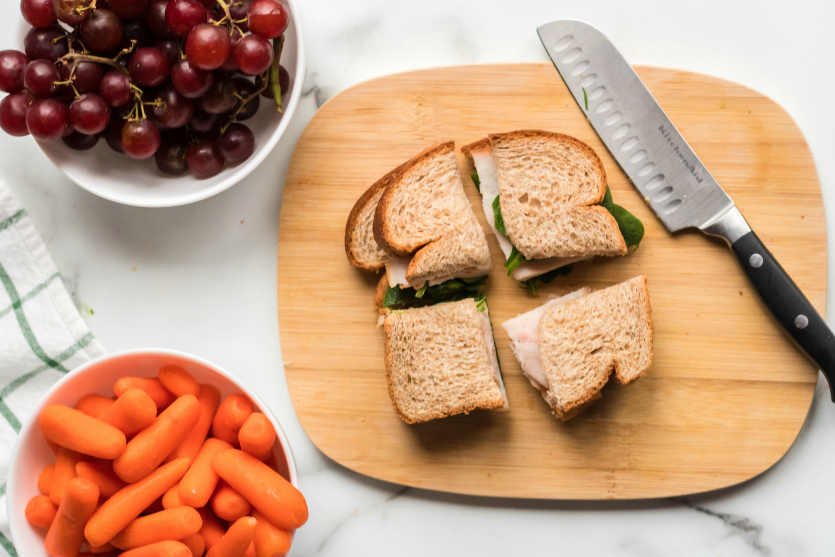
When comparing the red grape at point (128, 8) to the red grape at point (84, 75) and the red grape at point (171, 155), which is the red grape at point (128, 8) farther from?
the red grape at point (171, 155)

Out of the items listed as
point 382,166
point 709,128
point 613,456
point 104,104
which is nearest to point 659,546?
point 613,456

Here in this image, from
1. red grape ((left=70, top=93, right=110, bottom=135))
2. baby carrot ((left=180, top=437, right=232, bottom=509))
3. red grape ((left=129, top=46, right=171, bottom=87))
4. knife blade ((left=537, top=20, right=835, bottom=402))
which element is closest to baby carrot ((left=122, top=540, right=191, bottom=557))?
baby carrot ((left=180, top=437, right=232, bottom=509))

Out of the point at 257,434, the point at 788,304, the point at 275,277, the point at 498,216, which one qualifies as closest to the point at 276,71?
the point at 275,277

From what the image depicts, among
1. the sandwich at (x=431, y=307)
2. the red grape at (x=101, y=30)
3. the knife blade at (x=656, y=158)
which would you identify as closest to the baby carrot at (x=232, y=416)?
the sandwich at (x=431, y=307)

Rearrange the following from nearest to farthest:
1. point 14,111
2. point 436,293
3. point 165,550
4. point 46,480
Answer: point 165,550 < point 14,111 < point 46,480 < point 436,293

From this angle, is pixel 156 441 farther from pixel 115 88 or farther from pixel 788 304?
pixel 788 304

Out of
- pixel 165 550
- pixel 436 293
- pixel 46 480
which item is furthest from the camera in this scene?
pixel 436 293

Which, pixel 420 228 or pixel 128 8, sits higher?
pixel 128 8
